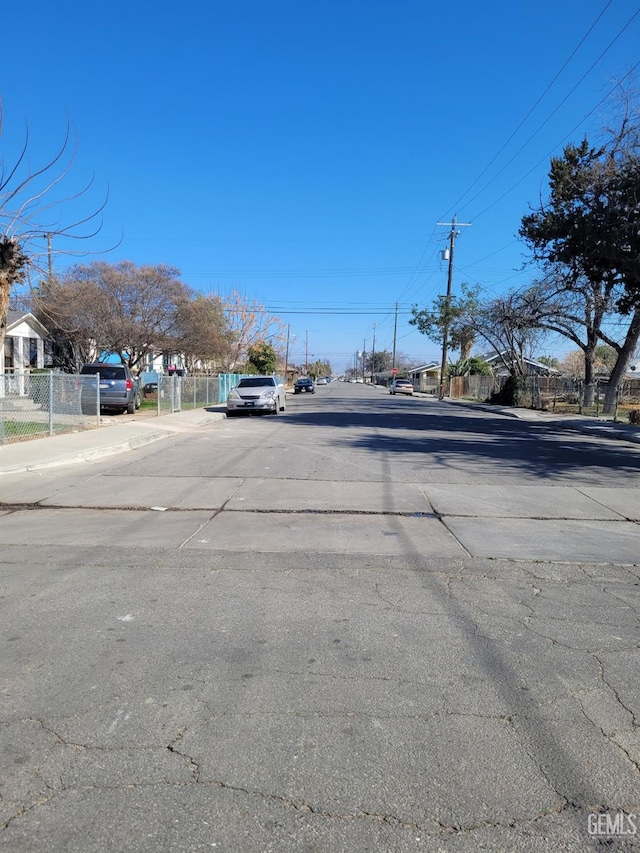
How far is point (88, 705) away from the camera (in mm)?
3375

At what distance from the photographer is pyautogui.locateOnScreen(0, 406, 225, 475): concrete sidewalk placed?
11625 mm

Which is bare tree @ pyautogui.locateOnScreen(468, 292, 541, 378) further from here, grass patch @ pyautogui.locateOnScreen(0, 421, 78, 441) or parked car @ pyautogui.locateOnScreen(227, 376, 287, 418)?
Answer: grass patch @ pyautogui.locateOnScreen(0, 421, 78, 441)

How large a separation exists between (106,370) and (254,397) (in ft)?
18.9

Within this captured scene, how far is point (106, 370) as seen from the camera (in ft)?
73.5

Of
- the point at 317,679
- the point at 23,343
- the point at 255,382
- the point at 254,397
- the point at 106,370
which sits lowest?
the point at 317,679

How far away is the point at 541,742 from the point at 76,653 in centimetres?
284

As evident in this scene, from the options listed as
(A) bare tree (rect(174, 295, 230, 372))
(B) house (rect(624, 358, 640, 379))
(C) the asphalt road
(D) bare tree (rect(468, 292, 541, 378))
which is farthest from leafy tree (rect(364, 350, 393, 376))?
(C) the asphalt road

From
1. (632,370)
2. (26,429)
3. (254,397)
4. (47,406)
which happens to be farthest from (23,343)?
(632,370)

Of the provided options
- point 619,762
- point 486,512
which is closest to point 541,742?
point 619,762

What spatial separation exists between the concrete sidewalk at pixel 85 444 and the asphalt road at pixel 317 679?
3.36 m

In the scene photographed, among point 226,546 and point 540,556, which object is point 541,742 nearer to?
point 540,556

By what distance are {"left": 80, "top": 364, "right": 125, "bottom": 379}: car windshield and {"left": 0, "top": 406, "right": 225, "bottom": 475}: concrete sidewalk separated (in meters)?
2.83

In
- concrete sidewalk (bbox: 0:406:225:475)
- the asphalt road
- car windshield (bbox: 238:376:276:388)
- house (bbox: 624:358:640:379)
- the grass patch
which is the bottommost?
the asphalt road

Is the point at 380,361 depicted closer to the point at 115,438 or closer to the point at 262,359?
the point at 262,359
